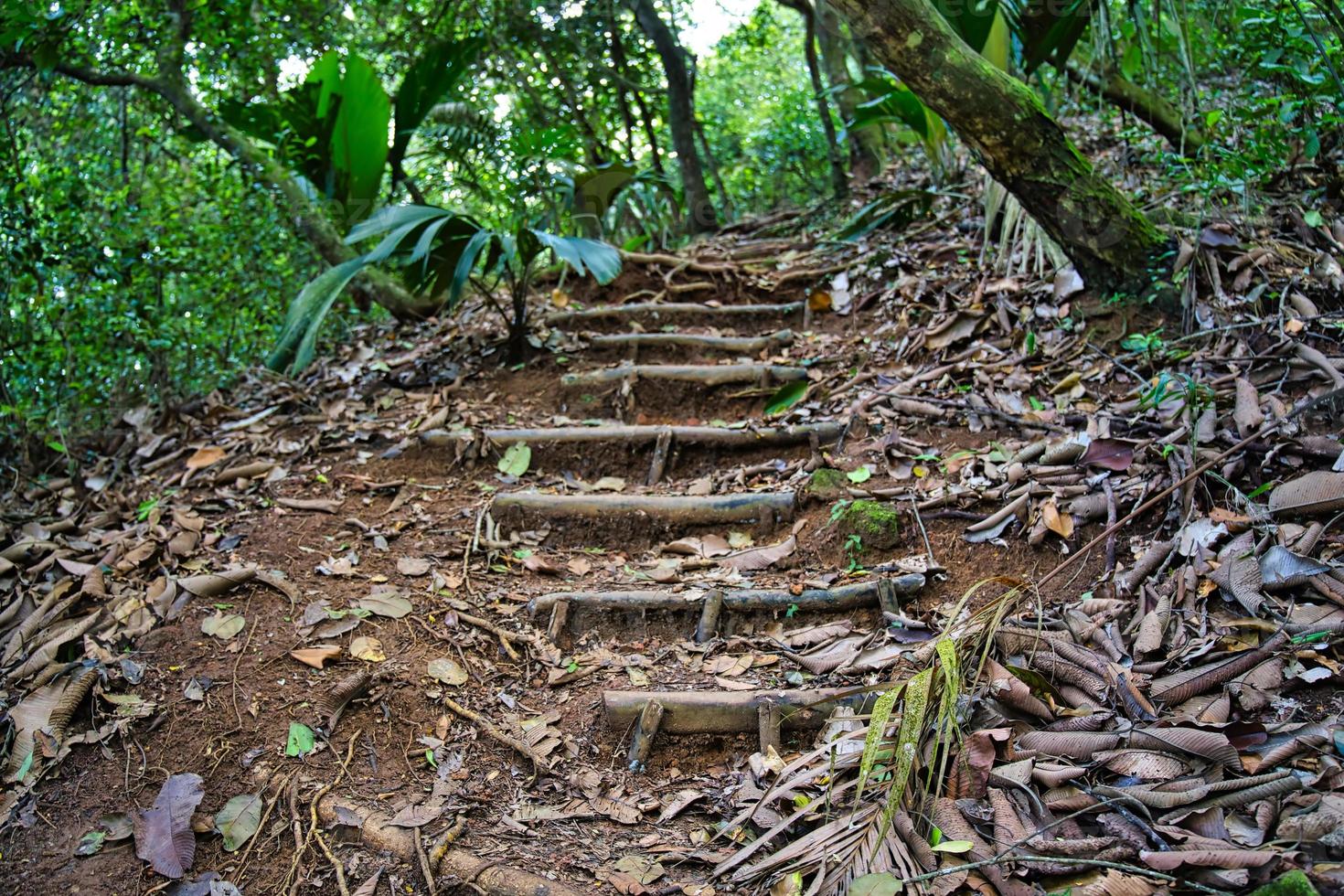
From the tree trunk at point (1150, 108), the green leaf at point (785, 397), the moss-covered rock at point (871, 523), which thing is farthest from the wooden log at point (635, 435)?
the tree trunk at point (1150, 108)

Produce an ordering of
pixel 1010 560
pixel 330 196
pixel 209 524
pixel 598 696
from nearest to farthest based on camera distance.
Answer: pixel 598 696 < pixel 1010 560 < pixel 209 524 < pixel 330 196

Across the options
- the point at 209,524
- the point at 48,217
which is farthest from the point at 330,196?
the point at 209,524

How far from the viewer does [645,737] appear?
2354 millimetres

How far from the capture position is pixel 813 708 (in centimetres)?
231

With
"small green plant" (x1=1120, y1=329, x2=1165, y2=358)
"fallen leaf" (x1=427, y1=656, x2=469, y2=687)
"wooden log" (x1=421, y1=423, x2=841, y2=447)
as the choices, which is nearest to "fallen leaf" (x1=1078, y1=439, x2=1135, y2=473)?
"small green plant" (x1=1120, y1=329, x2=1165, y2=358)

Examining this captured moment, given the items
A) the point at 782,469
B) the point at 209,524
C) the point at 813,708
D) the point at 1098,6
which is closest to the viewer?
the point at 813,708

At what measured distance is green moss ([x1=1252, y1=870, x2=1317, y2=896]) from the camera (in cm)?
141

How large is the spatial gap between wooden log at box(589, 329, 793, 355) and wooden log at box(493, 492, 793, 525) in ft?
4.33

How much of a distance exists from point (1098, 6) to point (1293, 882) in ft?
11.9

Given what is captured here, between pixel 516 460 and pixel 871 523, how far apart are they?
1412 millimetres

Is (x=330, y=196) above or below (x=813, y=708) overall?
above

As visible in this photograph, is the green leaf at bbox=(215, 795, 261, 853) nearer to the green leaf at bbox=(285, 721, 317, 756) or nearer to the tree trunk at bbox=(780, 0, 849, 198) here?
the green leaf at bbox=(285, 721, 317, 756)

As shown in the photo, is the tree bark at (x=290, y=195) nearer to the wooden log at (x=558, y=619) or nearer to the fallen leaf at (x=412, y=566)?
the fallen leaf at (x=412, y=566)

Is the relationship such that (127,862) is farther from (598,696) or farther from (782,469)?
(782,469)
